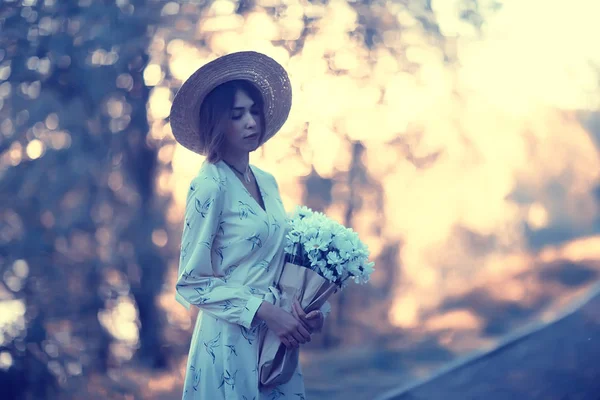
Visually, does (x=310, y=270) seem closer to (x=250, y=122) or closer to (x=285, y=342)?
(x=285, y=342)

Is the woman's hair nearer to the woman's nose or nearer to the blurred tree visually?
the woman's nose

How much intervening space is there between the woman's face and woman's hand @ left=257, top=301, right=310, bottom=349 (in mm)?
444

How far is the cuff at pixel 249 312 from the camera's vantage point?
175cm

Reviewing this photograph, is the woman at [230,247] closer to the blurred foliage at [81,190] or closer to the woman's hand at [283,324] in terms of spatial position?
the woman's hand at [283,324]

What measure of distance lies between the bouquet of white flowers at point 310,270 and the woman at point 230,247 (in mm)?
36

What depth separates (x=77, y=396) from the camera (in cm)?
384

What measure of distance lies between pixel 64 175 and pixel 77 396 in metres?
1.22

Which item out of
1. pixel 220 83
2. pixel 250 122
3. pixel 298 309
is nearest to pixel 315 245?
pixel 298 309

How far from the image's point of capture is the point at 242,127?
189 cm

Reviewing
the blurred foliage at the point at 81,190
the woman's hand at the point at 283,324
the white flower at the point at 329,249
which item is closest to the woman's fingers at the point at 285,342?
the woman's hand at the point at 283,324

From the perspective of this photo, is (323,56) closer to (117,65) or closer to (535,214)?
(117,65)

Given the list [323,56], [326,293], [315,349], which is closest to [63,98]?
[323,56]

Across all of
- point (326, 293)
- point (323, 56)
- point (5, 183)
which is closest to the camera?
point (326, 293)

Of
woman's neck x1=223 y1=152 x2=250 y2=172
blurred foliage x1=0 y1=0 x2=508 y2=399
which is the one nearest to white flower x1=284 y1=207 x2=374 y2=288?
woman's neck x1=223 y1=152 x2=250 y2=172
